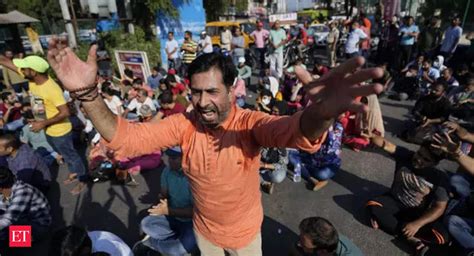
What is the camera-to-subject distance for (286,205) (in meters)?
4.19

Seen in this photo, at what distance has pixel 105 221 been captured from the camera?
405 centimetres

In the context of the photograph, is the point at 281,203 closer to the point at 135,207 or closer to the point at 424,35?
the point at 135,207

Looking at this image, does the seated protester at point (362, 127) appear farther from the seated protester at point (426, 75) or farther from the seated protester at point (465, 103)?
the seated protester at point (426, 75)

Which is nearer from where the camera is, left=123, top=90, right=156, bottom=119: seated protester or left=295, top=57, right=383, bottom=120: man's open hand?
left=295, top=57, right=383, bottom=120: man's open hand

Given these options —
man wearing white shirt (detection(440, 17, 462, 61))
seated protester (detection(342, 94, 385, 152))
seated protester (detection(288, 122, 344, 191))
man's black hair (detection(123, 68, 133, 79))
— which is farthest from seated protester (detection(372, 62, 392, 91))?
man's black hair (detection(123, 68, 133, 79))

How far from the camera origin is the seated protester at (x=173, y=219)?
295 cm

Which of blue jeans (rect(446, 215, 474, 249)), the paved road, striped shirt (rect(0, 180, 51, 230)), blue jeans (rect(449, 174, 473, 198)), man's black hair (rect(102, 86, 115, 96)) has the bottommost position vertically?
the paved road

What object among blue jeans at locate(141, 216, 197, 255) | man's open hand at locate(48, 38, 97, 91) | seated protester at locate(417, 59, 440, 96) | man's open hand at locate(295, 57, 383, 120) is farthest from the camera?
seated protester at locate(417, 59, 440, 96)

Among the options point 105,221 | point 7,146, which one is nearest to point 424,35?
point 105,221

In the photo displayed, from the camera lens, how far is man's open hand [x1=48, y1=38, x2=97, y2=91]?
136 cm

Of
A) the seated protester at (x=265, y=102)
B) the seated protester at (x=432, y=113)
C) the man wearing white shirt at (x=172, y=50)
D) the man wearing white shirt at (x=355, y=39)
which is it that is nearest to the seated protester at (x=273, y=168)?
the seated protester at (x=265, y=102)

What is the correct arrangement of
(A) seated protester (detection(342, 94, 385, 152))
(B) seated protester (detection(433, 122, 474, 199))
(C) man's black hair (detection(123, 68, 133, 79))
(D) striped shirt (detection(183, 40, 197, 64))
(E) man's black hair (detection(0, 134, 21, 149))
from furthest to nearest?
(D) striped shirt (detection(183, 40, 197, 64)) < (C) man's black hair (detection(123, 68, 133, 79)) < (A) seated protester (detection(342, 94, 385, 152)) < (E) man's black hair (detection(0, 134, 21, 149)) < (B) seated protester (detection(433, 122, 474, 199))

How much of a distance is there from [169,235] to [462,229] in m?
2.90

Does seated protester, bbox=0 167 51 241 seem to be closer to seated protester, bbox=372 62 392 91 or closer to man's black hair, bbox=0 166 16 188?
man's black hair, bbox=0 166 16 188
